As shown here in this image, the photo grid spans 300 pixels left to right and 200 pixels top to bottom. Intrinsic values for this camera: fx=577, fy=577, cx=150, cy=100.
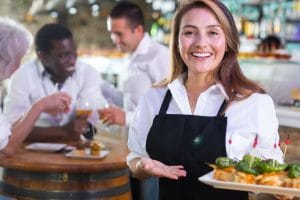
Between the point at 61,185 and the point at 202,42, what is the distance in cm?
140

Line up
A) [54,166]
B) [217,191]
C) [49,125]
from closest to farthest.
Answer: [217,191]
[54,166]
[49,125]

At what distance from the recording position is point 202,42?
222cm

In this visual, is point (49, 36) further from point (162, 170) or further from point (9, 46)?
point (162, 170)

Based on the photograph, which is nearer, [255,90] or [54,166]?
[255,90]

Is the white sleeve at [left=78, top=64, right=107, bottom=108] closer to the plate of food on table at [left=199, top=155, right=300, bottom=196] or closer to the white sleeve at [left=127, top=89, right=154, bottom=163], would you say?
the white sleeve at [left=127, top=89, right=154, bottom=163]

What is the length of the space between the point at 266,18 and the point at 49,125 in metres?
6.49

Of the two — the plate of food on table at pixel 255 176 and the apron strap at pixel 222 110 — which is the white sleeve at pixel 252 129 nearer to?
the apron strap at pixel 222 110

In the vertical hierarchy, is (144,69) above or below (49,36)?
below

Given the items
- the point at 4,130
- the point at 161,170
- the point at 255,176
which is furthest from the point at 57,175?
the point at 255,176

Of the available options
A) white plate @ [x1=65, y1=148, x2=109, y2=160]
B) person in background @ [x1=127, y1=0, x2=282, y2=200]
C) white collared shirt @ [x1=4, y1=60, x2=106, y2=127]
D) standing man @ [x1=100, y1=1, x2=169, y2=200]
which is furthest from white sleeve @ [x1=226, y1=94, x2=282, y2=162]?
white collared shirt @ [x1=4, y1=60, x2=106, y2=127]

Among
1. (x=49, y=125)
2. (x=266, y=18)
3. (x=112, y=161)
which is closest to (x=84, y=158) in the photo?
(x=112, y=161)

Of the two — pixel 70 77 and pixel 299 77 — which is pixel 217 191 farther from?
pixel 70 77

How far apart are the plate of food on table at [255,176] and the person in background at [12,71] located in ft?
5.57

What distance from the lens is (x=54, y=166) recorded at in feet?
10.4
